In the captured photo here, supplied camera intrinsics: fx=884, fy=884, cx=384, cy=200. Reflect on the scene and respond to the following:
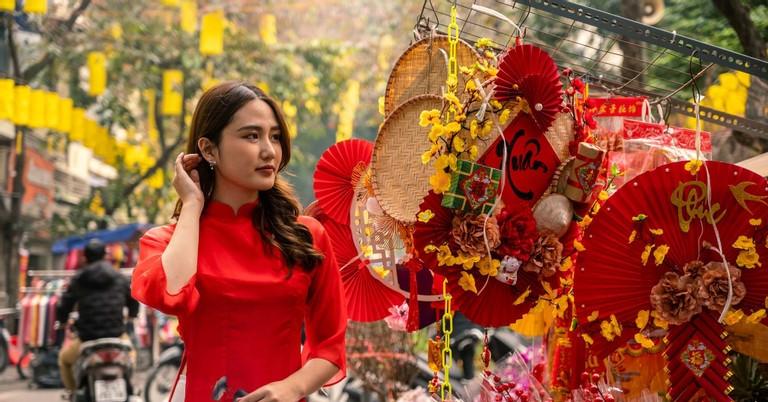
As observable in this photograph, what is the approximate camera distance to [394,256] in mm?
3027

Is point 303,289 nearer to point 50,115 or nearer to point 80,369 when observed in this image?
point 80,369

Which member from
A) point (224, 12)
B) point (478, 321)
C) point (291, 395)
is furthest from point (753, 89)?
point (224, 12)

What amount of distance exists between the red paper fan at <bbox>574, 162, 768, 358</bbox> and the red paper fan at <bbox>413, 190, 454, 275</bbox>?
36 cm

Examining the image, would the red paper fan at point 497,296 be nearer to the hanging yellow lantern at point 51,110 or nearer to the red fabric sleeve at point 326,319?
the red fabric sleeve at point 326,319

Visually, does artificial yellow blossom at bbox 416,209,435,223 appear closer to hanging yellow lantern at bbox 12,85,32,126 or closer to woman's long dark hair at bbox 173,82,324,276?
woman's long dark hair at bbox 173,82,324,276

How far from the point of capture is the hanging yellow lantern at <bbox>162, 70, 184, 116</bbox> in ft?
37.9

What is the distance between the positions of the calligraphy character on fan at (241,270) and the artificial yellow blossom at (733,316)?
96 centimetres

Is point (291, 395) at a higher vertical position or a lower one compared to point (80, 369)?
higher

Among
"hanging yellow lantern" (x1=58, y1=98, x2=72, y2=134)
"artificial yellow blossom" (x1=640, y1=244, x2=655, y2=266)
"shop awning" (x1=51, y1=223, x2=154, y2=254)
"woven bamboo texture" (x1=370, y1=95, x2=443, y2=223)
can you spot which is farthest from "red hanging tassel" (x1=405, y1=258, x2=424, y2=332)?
"shop awning" (x1=51, y1=223, x2=154, y2=254)

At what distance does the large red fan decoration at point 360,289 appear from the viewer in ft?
10.1

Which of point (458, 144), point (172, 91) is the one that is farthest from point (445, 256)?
point (172, 91)

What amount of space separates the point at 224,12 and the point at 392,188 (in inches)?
464

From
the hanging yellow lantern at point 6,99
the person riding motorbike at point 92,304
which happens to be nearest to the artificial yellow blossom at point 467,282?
the person riding motorbike at point 92,304

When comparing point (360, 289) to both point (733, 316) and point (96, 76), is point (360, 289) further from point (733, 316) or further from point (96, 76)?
point (96, 76)
